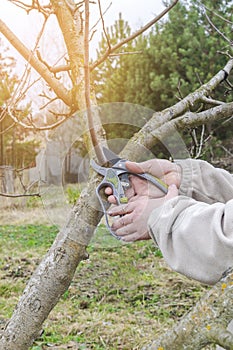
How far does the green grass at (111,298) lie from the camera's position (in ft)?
10.5

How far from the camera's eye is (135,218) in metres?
0.95

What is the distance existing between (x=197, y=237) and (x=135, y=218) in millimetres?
162

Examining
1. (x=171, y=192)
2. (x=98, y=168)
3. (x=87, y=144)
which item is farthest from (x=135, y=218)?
(x=87, y=144)

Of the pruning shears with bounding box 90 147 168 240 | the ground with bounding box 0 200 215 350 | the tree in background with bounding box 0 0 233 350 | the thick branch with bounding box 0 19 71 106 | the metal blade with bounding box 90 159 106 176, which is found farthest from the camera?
the ground with bounding box 0 200 215 350

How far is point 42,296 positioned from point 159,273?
3206mm

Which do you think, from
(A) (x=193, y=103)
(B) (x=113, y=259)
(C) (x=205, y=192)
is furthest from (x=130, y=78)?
(C) (x=205, y=192)

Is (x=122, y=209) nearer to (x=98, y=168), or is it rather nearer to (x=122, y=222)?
(x=122, y=222)

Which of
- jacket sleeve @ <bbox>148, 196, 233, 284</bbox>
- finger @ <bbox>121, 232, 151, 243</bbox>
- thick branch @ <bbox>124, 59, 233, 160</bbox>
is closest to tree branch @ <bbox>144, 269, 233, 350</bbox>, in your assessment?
jacket sleeve @ <bbox>148, 196, 233, 284</bbox>

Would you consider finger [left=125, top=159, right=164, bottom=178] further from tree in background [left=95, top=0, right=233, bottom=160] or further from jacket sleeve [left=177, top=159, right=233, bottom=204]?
tree in background [left=95, top=0, right=233, bottom=160]

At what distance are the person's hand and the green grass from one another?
1.13 meters

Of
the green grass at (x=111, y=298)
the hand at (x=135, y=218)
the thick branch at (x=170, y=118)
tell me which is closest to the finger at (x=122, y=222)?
the hand at (x=135, y=218)

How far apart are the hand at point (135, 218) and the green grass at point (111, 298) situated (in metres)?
1.33

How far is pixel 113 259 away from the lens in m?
5.47

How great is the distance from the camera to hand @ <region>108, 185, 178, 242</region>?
941mm
